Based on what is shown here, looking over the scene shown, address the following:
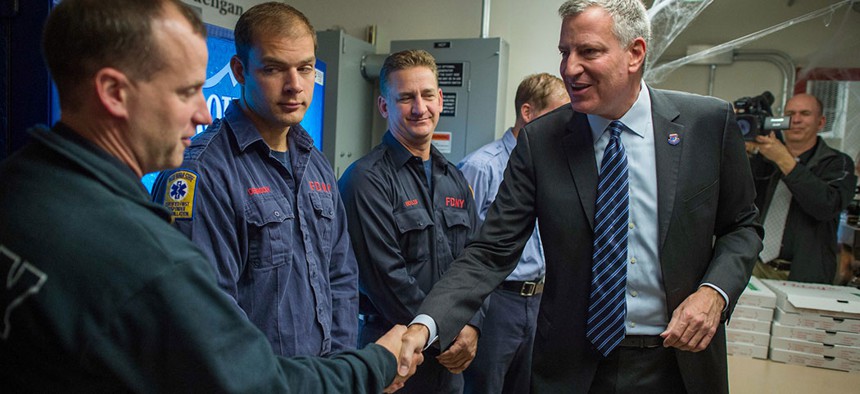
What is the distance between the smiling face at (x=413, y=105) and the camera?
1.99 metres

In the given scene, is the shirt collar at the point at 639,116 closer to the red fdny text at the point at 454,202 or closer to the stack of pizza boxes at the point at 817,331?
the red fdny text at the point at 454,202

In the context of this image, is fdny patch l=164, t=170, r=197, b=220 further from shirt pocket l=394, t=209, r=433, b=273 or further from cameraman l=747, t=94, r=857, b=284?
cameraman l=747, t=94, r=857, b=284

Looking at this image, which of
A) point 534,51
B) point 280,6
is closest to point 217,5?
point 280,6

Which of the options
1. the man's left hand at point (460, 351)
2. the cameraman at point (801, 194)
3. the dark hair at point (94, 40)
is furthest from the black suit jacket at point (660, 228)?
the cameraman at point (801, 194)

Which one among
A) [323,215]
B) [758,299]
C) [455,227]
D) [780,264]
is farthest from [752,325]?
[323,215]

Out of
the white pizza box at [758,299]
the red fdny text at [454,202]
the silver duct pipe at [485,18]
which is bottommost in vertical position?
the white pizza box at [758,299]

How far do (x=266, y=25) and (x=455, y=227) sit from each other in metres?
0.92

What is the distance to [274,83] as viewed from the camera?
142cm

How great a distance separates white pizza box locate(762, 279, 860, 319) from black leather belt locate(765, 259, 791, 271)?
19 centimetres

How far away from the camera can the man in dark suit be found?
1.36 m

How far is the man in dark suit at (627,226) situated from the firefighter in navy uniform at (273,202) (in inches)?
11.0

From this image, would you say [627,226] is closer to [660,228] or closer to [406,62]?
[660,228]

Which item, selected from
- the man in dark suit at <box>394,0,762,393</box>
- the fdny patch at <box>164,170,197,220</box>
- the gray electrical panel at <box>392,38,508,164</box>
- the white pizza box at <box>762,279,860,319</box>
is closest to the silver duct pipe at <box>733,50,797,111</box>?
the white pizza box at <box>762,279,860,319</box>

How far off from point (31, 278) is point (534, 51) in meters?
3.04
